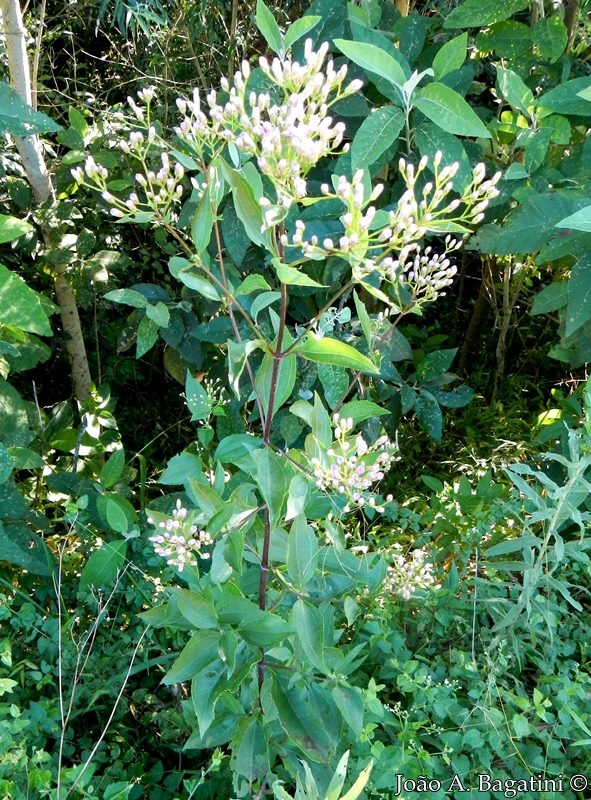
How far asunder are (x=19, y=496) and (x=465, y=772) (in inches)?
46.2

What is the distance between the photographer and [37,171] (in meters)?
2.14

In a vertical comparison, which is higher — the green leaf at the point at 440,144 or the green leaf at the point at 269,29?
the green leaf at the point at 269,29

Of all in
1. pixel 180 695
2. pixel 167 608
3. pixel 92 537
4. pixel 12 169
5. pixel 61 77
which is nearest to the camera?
pixel 167 608

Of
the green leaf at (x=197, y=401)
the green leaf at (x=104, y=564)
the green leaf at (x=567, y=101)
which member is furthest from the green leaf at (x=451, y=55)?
the green leaf at (x=104, y=564)

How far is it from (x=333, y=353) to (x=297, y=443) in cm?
104

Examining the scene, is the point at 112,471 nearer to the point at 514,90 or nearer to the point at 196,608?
the point at 196,608

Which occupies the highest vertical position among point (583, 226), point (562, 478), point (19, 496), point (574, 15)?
point (574, 15)

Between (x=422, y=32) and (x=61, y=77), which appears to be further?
(x=61, y=77)

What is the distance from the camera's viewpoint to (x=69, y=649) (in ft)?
5.47

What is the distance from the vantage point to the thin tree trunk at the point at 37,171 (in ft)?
6.08

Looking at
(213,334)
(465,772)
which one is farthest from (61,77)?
(465,772)

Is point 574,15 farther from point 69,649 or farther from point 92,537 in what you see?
point 69,649

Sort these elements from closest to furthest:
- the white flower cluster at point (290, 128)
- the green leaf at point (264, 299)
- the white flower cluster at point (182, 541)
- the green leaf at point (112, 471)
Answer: the white flower cluster at point (290, 128), the green leaf at point (264, 299), the white flower cluster at point (182, 541), the green leaf at point (112, 471)

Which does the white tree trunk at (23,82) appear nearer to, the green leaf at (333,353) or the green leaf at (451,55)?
the green leaf at (451,55)
